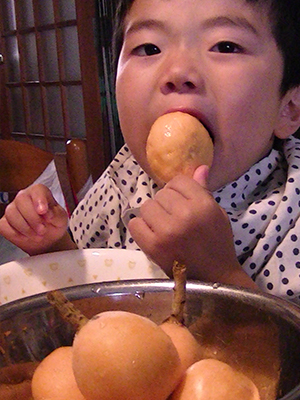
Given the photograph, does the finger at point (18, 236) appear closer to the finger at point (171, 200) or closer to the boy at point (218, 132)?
the boy at point (218, 132)

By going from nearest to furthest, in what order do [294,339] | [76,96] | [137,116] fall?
[294,339]
[137,116]
[76,96]

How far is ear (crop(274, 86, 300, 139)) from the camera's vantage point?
768mm

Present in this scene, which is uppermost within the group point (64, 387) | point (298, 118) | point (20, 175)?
point (298, 118)

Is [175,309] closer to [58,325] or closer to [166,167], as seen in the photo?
[58,325]

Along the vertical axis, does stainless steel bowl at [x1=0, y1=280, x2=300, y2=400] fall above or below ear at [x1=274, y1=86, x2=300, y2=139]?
below

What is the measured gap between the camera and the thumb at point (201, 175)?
60 cm

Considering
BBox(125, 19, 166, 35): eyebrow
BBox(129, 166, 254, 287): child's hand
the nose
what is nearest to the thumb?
BBox(129, 166, 254, 287): child's hand

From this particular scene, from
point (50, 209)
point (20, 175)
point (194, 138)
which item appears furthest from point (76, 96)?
point (194, 138)

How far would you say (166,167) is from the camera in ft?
2.08

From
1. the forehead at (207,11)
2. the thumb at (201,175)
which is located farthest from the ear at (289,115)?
the thumb at (201,175)

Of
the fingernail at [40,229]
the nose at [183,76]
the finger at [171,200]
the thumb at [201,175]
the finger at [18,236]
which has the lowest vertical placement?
the finger at [18,236]

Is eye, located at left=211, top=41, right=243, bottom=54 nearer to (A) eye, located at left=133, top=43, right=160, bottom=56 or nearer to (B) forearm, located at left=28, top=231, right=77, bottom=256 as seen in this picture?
(A) eye, located at left=133, top=43, right=160, bottom=56

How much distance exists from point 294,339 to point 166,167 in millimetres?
350

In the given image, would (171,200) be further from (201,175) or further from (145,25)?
(145,25)
